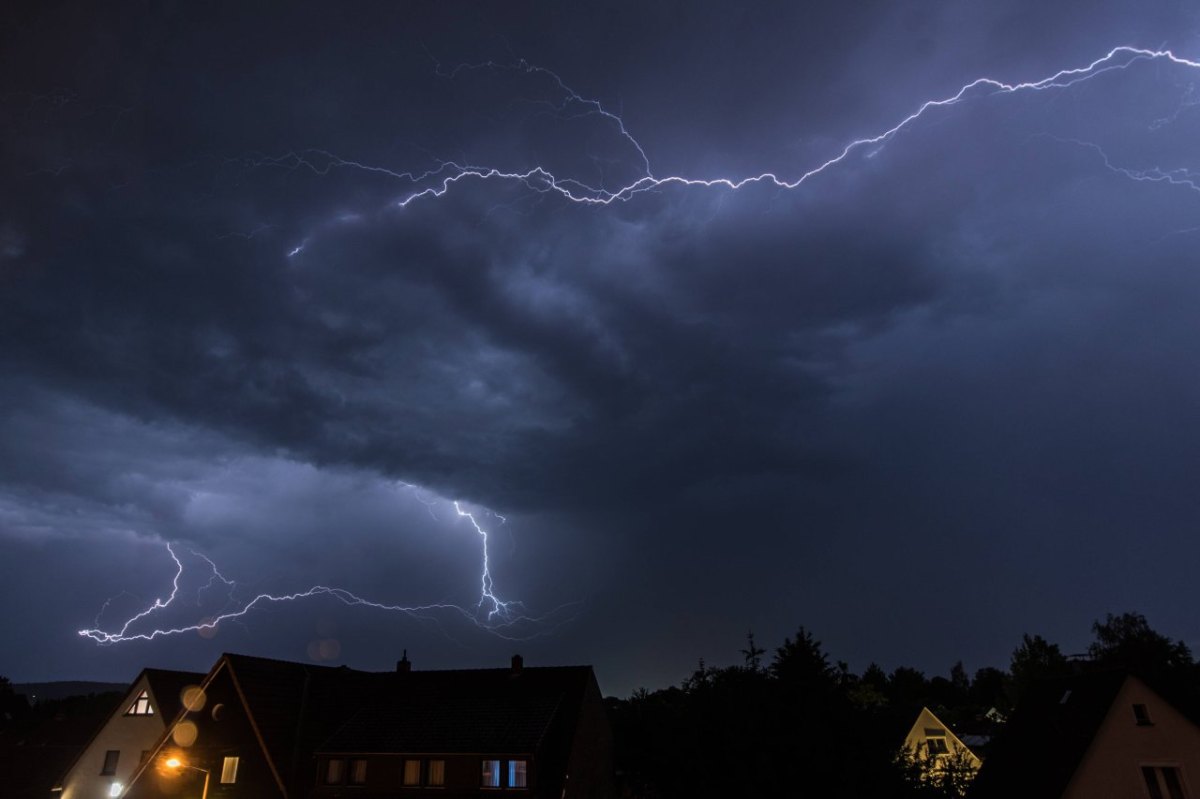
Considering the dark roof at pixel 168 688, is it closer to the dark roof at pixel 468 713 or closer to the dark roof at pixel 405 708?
the dark roof at pixel 405 708

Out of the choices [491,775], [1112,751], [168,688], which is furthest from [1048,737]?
[168,688]

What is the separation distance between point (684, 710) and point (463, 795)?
16436 mm

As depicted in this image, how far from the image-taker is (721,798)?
52.1ft

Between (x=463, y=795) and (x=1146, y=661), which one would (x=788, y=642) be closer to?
(x=463, y=795)

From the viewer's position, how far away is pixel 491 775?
99.2 feet

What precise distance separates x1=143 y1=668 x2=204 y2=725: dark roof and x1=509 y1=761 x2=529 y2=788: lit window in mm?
19192

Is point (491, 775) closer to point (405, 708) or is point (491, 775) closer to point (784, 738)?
point (405, 708)

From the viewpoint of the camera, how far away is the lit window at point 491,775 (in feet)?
98.7

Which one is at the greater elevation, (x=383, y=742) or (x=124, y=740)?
(x=124, y=740)

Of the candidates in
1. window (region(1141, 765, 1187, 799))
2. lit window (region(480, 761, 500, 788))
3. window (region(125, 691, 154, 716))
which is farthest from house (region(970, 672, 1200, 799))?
window (region(125, 691, 154, 716))

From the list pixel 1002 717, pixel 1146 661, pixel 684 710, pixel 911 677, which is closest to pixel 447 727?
pixel 684 710

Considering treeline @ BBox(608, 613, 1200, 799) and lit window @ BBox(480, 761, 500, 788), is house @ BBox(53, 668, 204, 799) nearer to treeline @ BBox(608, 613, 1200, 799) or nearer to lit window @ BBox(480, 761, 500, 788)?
lit window @ BBox(480, 761, 500, 788)

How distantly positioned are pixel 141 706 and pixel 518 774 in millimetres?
22746

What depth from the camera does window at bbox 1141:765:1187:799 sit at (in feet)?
83.3
